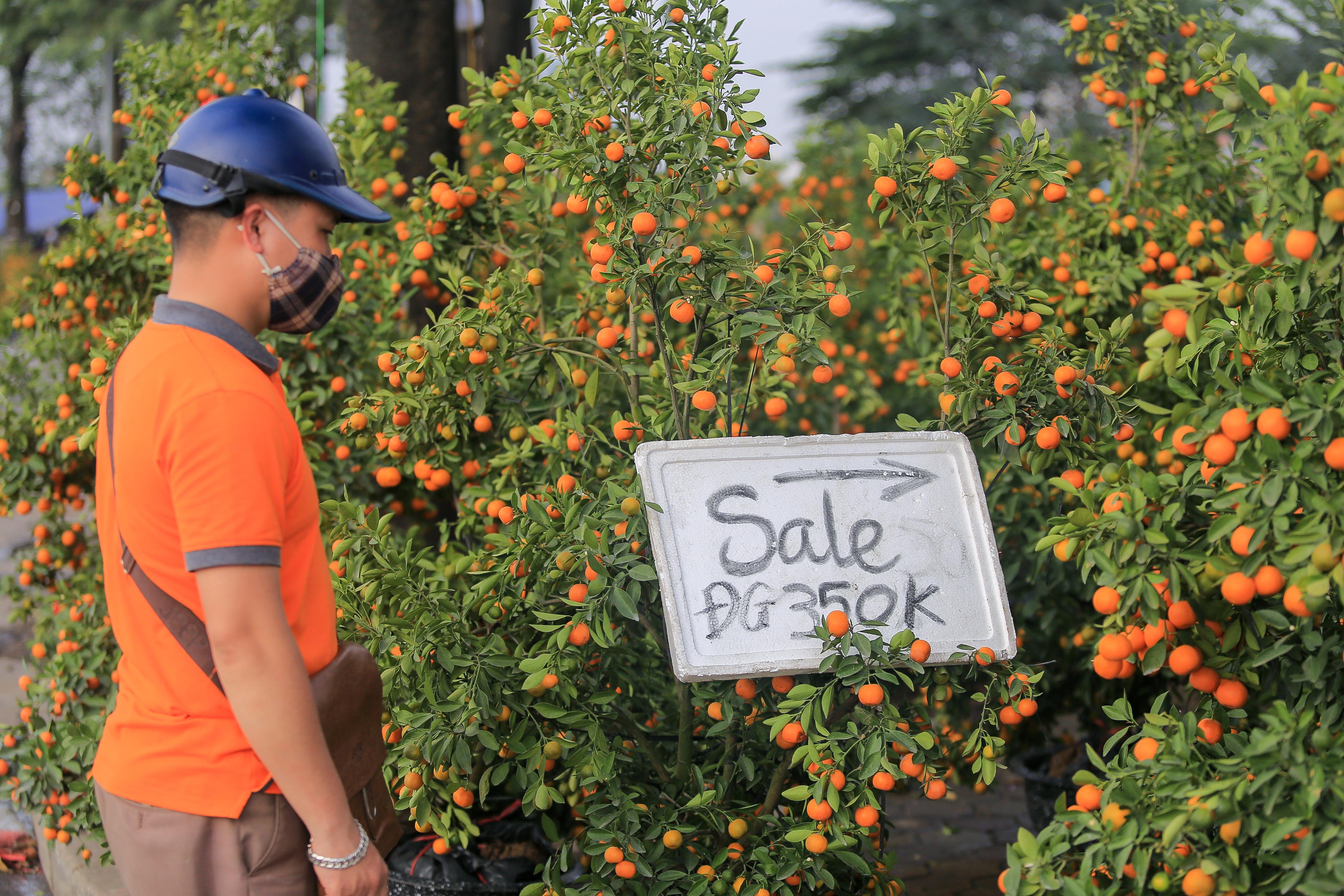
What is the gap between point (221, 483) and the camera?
51.1 inches

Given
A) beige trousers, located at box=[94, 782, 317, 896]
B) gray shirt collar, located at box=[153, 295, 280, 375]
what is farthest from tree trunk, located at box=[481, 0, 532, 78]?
beige trousers, located at box=[94, 782, 317, 896]

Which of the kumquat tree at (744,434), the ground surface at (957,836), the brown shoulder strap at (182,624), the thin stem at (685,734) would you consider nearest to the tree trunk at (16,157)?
the kumquat tree at (744,434)

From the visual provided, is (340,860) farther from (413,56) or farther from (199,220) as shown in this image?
(413,56)

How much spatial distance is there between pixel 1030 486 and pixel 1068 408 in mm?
921

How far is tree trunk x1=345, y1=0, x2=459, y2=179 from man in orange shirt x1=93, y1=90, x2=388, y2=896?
2.56 metres

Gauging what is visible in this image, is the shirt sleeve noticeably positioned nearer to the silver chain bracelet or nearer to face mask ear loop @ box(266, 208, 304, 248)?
face mask ear loop @ box(266, 208, 304, 248)

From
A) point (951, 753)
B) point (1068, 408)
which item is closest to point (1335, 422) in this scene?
point (1068, 408)

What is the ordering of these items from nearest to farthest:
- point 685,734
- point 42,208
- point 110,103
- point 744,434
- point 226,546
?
point 226,546 < point 685,734 < point 744,434 < point 110,103 < point 42,208

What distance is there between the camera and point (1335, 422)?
1472 millimetres

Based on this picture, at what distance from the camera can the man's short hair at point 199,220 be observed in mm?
1440

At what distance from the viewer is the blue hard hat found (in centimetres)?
142

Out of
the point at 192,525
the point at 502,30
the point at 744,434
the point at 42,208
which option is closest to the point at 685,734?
the point at 744,434

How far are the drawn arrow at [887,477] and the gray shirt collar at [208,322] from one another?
3.18 ft

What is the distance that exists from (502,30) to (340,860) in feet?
15.5
